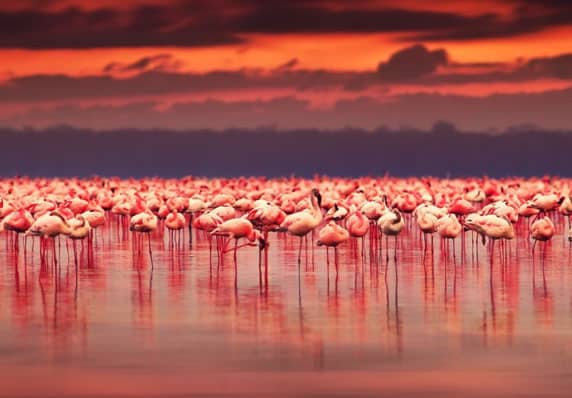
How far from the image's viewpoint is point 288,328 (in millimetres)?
16281

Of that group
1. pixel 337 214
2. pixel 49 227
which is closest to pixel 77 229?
pixel 49 227

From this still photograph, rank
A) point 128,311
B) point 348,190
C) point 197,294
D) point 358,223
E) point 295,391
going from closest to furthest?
point 295,391 < point 128,311 < point 197,294 < point 358,223 < point 348,190

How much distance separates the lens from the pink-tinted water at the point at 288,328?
41.4 ft

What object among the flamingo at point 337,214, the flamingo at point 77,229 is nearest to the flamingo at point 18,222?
the flamingo at point 77,229

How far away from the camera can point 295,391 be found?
480 inches

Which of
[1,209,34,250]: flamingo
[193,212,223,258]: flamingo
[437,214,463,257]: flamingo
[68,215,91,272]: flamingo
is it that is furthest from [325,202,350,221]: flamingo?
[1,209,34,250]: flamingo

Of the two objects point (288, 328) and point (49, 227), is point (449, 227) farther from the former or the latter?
point (288, 328)

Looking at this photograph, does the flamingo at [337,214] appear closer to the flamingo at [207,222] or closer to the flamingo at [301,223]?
the flamingo at [207,222]

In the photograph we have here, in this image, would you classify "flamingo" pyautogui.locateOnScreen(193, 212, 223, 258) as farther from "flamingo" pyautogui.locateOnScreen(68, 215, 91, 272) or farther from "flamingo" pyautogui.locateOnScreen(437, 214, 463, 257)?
"flamingo" pyautogui.locateOnScreen(437, 214, 463, 257)

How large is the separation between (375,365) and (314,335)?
2.18 metres

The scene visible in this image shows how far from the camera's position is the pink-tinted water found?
12.6m

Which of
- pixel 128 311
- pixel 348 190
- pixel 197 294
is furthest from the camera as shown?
pixel 348 190

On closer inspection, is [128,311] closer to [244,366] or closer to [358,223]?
[244,366]

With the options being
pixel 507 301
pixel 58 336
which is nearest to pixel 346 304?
pixel 507 301
